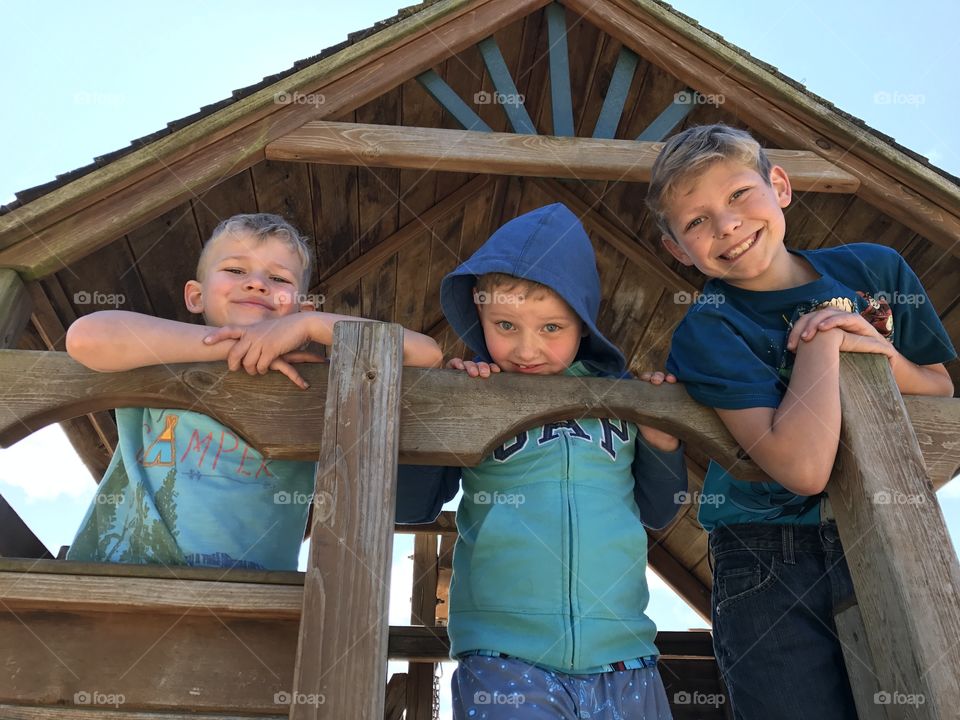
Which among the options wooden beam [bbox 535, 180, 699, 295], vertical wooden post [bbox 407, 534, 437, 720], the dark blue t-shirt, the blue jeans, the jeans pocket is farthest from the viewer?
wooden beam [bbox 535, 180, 699, 295]

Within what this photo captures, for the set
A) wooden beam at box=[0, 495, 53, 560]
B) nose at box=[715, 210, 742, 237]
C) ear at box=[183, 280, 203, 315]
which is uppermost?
ear at box=[183, 280, 203, 315]

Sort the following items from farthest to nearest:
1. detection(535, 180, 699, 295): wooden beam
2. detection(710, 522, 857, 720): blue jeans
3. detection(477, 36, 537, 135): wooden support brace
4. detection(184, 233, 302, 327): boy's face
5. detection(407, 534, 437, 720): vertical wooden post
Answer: detection(535, 180, 699, 295): wooden beam → detection(407, 534, 437, 720): vertical wooden post → detection(477, 36, 537, 135): wooden support brace → detection(184, 233, 302, 327): boy's face → detection(710, 522, 857, 720): blue jeans

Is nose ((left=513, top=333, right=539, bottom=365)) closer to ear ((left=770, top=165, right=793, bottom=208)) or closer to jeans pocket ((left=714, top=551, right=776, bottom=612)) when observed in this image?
jeans pocket ((left=714, top=551, right=776, bottom=612))

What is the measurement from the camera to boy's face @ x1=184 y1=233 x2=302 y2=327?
2746 millimetres

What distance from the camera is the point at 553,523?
2229 millimetres

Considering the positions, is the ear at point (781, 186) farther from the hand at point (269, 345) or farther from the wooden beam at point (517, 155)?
the hand at point (269, 345)

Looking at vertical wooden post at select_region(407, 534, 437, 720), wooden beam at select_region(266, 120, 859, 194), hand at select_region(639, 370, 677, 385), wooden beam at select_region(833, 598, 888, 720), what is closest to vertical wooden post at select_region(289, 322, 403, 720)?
hand at select_region(639, 370, 677, 385)

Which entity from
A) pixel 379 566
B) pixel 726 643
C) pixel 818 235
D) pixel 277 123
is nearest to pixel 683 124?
pixel 818 235

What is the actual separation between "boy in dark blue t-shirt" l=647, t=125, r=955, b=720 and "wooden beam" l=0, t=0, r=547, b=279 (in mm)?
1519

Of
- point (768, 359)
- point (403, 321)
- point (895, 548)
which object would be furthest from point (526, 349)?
point (403, 321)

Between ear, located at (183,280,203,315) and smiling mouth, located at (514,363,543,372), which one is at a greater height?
ear, located at (183,280,203,315)

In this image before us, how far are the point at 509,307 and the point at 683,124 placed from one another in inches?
96.5

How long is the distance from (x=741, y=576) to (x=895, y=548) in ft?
2.97

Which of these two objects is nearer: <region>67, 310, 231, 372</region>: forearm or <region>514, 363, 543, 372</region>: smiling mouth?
<region>67, 310, 231, 372</region>: forearm
